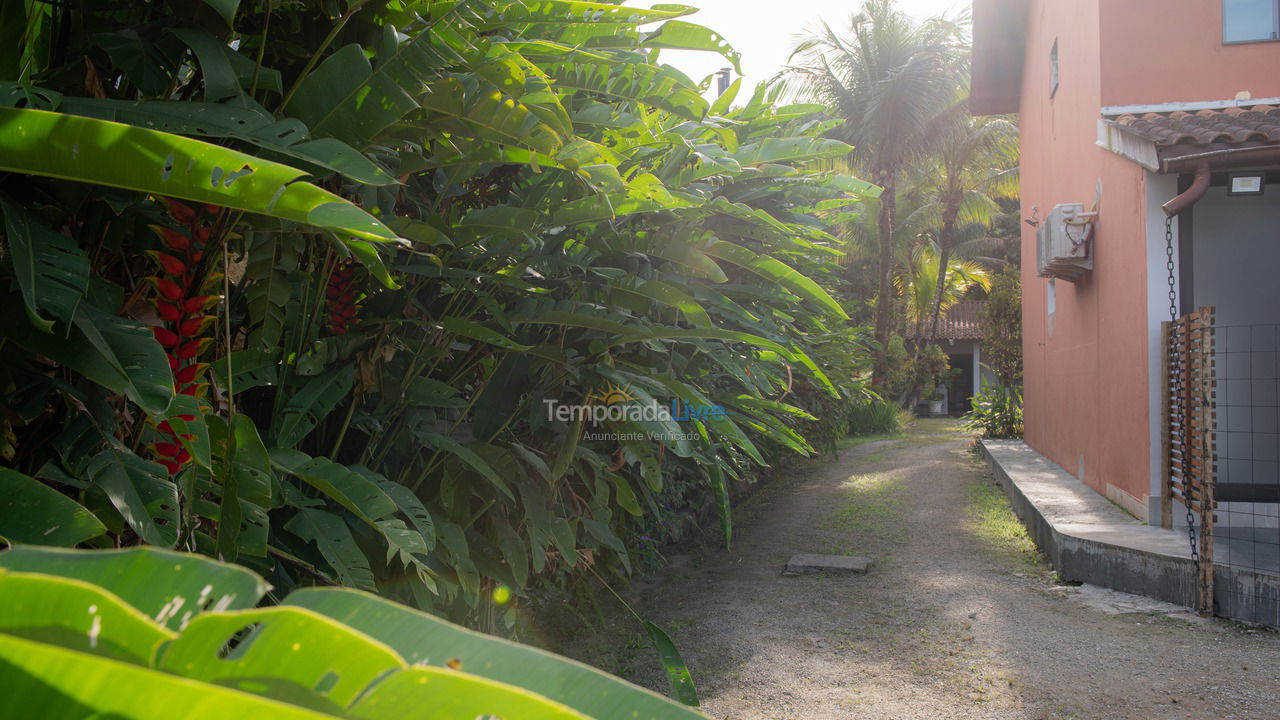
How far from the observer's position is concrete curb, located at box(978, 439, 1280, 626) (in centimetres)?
493

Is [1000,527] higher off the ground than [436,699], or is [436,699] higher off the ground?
[436,699]

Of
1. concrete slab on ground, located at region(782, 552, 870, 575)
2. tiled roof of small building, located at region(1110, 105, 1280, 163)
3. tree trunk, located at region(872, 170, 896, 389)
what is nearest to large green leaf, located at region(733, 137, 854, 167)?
concrete slab on ground, located at region(782, 552, 870, 575)

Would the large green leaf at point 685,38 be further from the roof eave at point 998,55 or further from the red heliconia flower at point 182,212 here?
the roof eave at point 998,55

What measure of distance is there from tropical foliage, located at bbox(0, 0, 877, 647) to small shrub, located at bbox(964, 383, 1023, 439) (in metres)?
13.8

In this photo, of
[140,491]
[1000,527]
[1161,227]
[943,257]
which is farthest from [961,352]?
[140,491]

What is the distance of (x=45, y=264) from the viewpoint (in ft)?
3.72

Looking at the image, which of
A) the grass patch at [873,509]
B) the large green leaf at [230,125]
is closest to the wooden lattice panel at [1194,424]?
the grass patch at [873,509]

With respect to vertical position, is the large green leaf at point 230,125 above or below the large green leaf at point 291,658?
above

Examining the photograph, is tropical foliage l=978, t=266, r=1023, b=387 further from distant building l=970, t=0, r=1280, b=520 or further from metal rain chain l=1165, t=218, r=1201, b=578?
metal rain chain l=1165, t=218, r=1201, b=578

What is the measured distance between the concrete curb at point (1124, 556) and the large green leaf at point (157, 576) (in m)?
6.07

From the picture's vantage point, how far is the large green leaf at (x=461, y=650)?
375mm

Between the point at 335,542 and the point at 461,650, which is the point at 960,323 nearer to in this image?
the point at 335,542

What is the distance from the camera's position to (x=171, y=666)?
34cm

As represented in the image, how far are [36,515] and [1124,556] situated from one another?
6.29 meters
